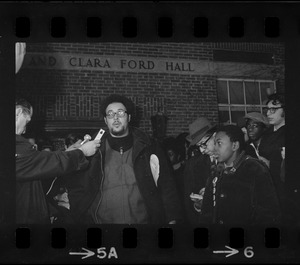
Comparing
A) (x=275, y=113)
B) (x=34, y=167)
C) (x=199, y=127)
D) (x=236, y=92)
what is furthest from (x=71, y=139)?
Answer: (x=275, y=113)

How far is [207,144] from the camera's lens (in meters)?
5.64

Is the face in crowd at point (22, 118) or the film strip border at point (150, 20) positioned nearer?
the film strip border at point (150, 20)

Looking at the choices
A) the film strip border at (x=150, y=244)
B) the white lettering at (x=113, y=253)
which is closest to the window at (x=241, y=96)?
the film strip border at (x=150, y=244)

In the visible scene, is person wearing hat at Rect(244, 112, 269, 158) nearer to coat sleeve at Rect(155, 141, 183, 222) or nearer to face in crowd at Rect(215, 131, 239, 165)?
face in crowd at Rect(215, 131, 239, 165)

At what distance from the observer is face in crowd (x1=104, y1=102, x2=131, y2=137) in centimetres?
553

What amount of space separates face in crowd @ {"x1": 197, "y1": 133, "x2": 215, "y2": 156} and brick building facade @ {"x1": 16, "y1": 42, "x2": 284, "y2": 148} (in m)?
0.19

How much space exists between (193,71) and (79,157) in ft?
4.78

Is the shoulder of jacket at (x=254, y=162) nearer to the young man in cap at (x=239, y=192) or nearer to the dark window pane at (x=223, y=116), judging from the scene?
the young man in cap at (x=239, y=192)

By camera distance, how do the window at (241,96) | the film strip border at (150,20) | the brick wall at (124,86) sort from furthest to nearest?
1. the window at (241,96)
2. the brick wall at (124,86)
3. the film strip border at (150,20)

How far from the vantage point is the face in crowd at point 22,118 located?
18.1 ft

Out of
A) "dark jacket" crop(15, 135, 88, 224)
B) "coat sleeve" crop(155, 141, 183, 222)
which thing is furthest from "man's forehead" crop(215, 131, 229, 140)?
"dark jacket" crop(15, 135, 88, 224)

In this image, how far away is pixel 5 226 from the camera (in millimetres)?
5480

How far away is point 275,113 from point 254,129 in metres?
0.27

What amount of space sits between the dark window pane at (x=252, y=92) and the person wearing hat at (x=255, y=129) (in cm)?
13
